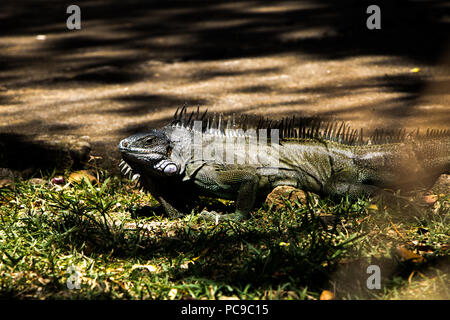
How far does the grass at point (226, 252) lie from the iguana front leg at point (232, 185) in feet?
0.33

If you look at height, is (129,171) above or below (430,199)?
above

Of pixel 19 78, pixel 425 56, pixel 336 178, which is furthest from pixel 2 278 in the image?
pixel 425 56

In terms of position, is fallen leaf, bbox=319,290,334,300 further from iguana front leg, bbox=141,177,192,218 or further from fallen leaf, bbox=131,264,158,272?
iguana front leg, bbox=141,177,192,218

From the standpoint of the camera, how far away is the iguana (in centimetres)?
435

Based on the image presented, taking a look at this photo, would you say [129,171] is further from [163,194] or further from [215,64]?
[215,64]

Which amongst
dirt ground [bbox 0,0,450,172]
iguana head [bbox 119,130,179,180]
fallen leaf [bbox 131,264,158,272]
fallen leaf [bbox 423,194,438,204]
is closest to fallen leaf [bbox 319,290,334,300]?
fallen leaf [bbox 131,264,158,272]

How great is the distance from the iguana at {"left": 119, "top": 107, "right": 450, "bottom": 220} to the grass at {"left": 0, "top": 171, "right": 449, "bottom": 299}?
0.19 metres

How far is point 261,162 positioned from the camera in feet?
14.7

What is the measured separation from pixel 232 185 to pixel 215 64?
4699mm

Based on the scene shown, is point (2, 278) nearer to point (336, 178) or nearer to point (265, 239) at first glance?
point (265, 239)

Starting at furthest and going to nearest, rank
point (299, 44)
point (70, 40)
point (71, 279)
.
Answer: point (70, 40)
point (299, 44)
point (71, 279)

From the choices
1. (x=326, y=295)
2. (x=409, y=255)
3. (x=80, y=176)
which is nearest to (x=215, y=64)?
(x=80, y=176)

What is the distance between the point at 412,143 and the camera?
173 inches
